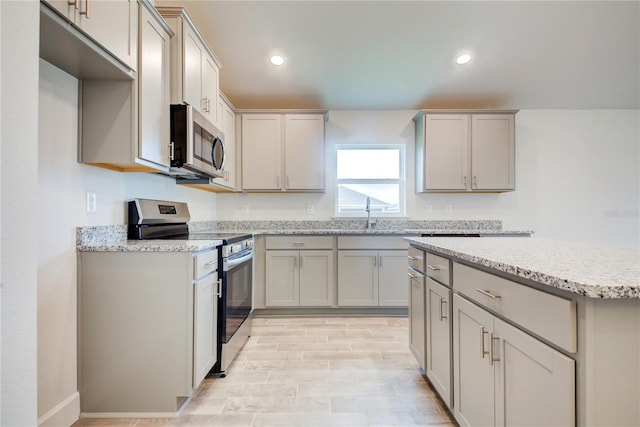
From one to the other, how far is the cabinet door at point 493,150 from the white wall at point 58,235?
11.9 feet

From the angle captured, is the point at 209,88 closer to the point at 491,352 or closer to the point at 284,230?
the point at 284,230

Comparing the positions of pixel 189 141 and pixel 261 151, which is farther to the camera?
pixel 261 151

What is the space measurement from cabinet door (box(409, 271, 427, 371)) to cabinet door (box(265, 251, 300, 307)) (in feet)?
4.82

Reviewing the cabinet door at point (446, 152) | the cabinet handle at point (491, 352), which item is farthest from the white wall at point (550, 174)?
the cabinet handle at point (491, 352)

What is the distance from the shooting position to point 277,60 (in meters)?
3.18

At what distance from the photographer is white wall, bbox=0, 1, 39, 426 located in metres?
0.53

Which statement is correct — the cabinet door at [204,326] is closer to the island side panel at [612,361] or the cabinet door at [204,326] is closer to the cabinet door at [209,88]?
the cabinet door at [209,88]

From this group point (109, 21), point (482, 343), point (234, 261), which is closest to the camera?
point (482, 343)

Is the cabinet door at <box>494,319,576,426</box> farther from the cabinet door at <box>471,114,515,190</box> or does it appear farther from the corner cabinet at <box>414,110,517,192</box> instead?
the cabinet door at <box>471,114,515,190</box>

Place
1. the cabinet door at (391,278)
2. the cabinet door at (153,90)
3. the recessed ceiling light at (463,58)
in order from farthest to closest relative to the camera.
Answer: the cabinet door at (391,278)
the recessed ceiling light at (463,58)
the cabinet door at (153,90)

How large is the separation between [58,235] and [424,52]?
3.38 meters

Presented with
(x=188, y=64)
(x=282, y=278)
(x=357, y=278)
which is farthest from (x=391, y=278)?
(x=188, y=64)

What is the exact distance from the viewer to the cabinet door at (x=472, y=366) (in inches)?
46.0

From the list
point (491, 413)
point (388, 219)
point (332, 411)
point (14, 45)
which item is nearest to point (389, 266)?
point (388, 219)
